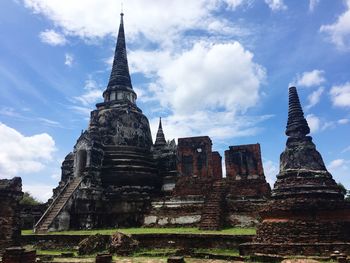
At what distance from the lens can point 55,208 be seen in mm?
20688

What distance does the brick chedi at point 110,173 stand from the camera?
2108 centimetres

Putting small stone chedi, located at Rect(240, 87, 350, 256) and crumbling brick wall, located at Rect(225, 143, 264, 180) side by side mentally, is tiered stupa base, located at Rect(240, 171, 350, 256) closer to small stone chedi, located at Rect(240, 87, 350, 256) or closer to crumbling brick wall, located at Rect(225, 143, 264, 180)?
small stone chedi, located at Rect(240, 87, 350, 256)

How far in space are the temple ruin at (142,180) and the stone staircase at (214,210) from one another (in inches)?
2.0

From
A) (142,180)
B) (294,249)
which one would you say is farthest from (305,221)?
(142,180)

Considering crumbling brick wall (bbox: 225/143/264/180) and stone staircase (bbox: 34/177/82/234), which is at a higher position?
crumbling brick wall (bbox: 225/143/264/180)

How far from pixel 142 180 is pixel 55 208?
22.4 feet

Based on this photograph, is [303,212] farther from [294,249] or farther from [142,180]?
[142,180]

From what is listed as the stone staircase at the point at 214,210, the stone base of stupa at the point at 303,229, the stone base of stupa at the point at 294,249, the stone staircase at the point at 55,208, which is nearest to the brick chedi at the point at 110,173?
the stone staircase at the point at 55,208

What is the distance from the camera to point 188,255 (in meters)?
12.5

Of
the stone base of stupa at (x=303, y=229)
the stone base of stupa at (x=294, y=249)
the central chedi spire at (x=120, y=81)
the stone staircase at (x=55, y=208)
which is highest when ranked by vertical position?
the central chedi spire at (x=120, y=81)

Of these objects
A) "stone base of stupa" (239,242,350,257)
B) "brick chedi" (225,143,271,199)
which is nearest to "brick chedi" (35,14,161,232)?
"brick chedi" (225,143,271,199)

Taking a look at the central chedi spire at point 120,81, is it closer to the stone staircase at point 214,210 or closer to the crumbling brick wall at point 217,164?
the crumbling brick wall at point 217,164

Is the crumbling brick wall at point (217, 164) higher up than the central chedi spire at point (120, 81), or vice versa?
the central chedi spire at point (120, 81)

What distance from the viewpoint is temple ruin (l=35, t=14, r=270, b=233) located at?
19.2 meters
